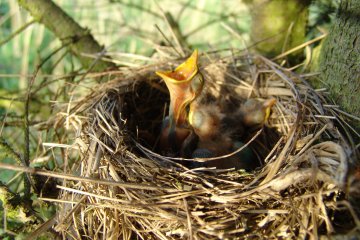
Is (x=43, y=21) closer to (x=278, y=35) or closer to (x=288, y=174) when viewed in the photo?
(x=278, y=35)

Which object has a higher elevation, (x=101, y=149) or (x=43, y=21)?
(x=43, y=21)

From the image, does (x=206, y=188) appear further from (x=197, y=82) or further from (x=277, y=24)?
(x=277, y=24)

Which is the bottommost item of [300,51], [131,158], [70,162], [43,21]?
[70,162]

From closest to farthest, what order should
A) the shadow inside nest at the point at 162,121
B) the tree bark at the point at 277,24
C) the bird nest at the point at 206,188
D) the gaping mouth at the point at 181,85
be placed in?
the bird nest at the point at 206,188 → the gaping mouth at the point at 181,85 → the shadow inside nest at the point at 162,121 → the tree bark at the point at 277,24

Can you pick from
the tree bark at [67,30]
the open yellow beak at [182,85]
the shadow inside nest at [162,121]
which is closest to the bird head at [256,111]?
the shadow inside nest at [162,121]

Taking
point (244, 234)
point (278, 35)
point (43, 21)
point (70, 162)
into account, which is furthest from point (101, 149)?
point (278, 35)

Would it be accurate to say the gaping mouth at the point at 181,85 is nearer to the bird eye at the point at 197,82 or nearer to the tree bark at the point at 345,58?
the bird eye at the point at 197,82

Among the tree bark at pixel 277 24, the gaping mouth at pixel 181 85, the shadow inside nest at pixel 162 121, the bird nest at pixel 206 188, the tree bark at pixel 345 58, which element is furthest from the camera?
the tree bark at pixel 277 24
